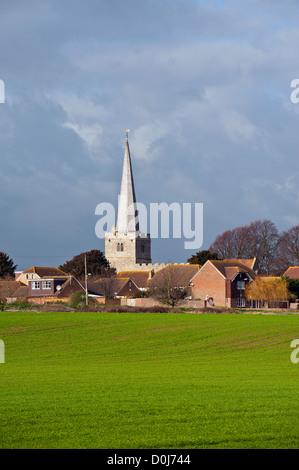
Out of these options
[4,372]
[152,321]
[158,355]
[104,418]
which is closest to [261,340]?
[158,355]

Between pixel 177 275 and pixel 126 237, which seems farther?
pixel 126 237

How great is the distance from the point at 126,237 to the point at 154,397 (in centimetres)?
14126

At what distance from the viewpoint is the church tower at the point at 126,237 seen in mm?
156500

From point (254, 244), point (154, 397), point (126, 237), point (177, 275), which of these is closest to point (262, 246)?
point (254, 244)

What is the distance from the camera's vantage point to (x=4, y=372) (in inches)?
1091

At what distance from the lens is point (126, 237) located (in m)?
157

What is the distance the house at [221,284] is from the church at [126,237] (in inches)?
2298

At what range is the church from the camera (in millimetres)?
156500

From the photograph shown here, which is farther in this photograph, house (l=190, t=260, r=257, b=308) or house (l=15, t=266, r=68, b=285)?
house (l=15, t=266, r=68, b=285)

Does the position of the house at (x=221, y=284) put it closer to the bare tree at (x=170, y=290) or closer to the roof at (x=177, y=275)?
the roof at (x=177, y=275)

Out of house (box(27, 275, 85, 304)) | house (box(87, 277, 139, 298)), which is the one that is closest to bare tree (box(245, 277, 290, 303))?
house (box(87, 277, 139, 298))

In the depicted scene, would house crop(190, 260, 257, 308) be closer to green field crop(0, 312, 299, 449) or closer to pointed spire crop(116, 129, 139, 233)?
green field crop(0, 312, 299, 449)

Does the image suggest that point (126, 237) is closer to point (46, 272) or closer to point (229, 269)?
point (46, 272)
